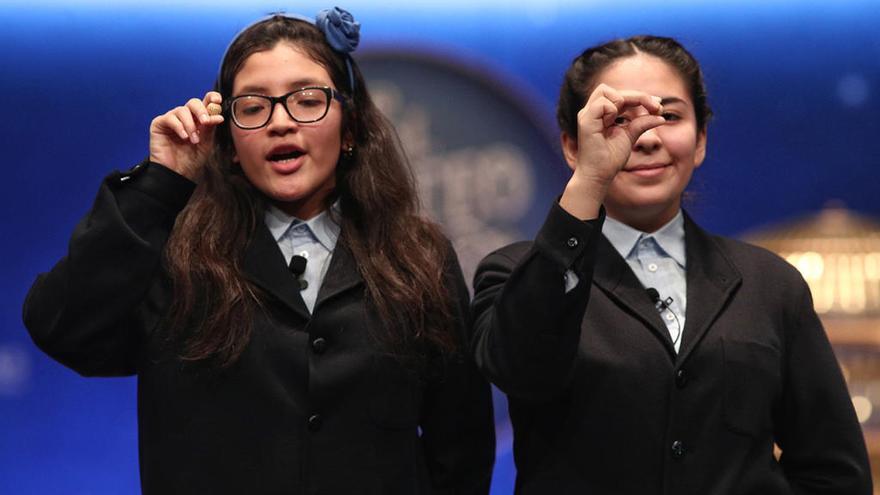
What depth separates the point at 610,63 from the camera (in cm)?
221

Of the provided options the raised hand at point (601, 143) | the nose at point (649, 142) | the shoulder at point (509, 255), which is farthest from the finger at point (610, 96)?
the shoulder at point (509, 255)

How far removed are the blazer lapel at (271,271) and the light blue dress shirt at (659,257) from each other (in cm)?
56

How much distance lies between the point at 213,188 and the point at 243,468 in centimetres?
53

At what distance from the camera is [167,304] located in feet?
7.04

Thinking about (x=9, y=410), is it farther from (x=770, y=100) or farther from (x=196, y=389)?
(x=770, y=100)

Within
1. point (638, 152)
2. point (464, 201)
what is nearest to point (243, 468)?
point (638, 152)

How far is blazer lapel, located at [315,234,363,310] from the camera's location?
2139 millimetres

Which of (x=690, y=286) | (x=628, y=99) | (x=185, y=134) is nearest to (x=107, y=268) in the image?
(x=185, y=134)

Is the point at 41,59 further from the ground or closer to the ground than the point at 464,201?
further from the ground

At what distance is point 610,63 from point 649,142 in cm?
17

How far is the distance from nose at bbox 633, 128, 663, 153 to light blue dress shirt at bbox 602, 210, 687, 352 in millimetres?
142

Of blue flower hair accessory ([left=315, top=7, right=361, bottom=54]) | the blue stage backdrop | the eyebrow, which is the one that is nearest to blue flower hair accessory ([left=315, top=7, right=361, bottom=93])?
blue flower hair accessory ([left=315, top=7, right=361, bottom=54])

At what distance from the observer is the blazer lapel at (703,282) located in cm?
207

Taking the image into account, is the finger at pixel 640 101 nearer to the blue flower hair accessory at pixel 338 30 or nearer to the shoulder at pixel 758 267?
the shoulder at pixel 758 267
